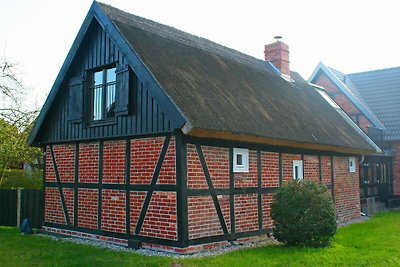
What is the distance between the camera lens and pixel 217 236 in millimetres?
10289

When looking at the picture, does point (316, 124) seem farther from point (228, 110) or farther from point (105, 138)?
point (105, 138)

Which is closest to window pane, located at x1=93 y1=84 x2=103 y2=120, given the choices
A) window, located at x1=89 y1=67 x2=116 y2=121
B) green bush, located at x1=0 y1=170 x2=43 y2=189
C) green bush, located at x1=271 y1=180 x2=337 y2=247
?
window, located at x1=89 y1=67 x2=116 y2=121

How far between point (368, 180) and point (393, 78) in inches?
309

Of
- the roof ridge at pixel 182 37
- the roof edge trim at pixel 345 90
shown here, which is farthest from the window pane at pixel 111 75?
the roof edge trim at pixel 345 90

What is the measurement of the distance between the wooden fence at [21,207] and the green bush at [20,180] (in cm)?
525

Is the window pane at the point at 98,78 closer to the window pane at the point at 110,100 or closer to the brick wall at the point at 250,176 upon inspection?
the window pane at the point at 110,100

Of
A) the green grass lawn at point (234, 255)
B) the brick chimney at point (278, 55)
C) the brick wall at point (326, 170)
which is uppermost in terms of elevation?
the brick chimney at point (278, 55)

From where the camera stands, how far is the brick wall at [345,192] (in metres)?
15.7

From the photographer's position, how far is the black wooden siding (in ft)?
33.3

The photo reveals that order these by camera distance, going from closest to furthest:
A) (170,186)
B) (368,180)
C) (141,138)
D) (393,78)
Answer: (170,186), (141,138), (368,180), (393,78)

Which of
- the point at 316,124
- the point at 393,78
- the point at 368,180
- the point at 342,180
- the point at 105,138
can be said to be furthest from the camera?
the point at 393,78

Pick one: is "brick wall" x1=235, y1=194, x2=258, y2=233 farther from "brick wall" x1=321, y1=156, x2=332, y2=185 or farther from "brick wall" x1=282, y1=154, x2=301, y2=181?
"brick wall" x1=321, y1=156, x2=332, y2=185

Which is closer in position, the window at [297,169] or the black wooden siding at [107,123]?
the black wooden siding at [107,123]

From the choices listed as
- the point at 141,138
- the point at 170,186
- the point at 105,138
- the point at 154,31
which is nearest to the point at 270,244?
the point at 170,186
